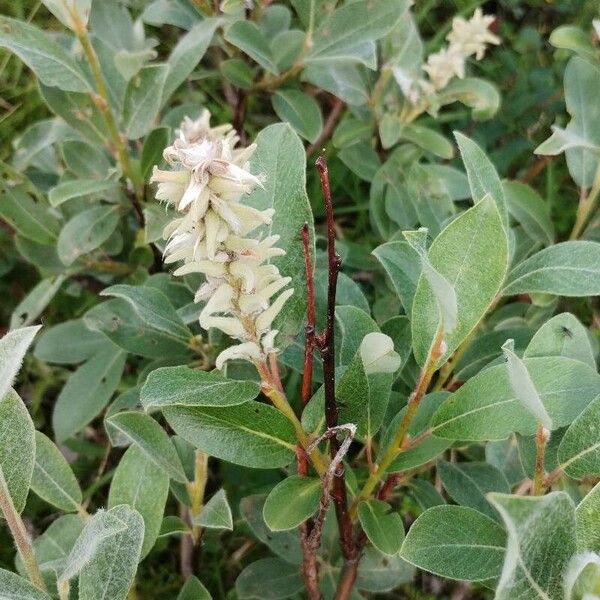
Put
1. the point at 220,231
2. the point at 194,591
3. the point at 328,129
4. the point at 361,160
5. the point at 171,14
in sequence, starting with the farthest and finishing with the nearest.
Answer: the point at 328,129 < the point at 361,160 < the point at 171,14 < the point at 194,591 < the point at 220,231

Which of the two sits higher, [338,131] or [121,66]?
[121,66]

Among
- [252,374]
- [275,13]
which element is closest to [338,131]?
[275,13]

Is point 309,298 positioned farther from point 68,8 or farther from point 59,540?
point 68,8

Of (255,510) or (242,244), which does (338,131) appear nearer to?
(255,510)

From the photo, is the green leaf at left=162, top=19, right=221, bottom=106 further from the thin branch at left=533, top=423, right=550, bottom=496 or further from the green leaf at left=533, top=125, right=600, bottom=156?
the thin branch at left=533, top=423, right=550, bottom=496

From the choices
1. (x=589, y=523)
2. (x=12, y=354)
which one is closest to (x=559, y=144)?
(x=589, y=523)

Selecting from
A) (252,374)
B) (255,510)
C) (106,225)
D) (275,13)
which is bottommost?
(255,510)

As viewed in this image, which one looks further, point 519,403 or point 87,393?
point 87,393
